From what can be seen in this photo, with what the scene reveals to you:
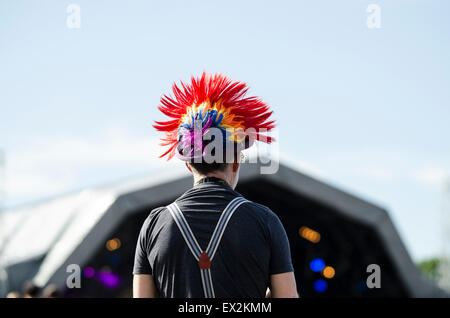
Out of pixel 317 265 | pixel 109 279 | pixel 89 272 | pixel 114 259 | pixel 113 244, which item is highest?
pixel 113 244

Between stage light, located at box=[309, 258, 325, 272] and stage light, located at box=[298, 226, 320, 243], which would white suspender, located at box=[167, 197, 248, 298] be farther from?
stage light, located at box=[309, 258, 325, 272]

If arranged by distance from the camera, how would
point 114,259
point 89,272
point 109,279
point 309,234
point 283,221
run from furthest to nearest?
point 309,234, point 283,221, point 109,279, point 114,259, point 89,272

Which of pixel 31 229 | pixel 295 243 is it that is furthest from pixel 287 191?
pixel 31 229

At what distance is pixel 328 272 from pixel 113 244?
6.36 meters

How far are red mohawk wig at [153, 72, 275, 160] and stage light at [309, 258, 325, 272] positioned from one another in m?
16.2

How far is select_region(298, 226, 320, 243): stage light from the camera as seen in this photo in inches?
717

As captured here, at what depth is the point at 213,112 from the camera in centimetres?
272

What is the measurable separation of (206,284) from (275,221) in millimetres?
344

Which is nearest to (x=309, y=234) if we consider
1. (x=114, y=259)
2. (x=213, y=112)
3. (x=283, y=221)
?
(x=283, y=221)

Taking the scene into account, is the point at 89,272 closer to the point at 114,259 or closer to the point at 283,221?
the point at 114,259

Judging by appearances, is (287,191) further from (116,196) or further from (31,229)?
(31,229)

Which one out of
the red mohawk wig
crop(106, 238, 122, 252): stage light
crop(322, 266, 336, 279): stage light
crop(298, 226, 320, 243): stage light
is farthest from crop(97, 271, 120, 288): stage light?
the red mohawk wig

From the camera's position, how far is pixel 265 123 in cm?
277

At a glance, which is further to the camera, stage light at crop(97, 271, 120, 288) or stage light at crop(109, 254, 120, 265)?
stage light at crop(97, 271, 120, 288)
